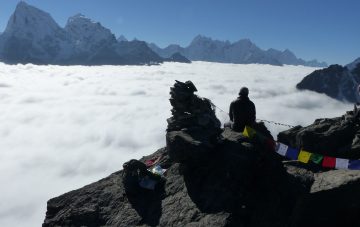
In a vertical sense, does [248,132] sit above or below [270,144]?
above

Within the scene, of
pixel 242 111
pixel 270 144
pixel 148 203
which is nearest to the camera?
pixel 148 203

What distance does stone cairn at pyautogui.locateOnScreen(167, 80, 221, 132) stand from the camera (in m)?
20.4

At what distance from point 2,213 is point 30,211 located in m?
10.1

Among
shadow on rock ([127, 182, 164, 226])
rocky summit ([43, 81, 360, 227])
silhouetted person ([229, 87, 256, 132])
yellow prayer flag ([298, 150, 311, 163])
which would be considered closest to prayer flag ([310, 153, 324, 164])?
yellow prayer flag ([298, 150, 311, 163])

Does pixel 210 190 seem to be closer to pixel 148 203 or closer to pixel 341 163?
pixel 148 203

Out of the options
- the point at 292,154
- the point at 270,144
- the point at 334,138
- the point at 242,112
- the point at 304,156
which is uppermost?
the point at 242,112

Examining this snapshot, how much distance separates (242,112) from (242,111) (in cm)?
6

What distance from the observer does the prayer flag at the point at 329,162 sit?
18442 mm

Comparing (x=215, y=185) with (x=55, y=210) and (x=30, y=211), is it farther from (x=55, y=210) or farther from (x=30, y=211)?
(x=30, y=211)

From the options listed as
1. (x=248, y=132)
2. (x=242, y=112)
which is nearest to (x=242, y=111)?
(x=242, y=112)

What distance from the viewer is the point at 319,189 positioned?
1612cm

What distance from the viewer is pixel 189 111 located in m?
21.1

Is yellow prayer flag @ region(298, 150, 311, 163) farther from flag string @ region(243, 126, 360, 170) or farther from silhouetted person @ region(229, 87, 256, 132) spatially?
silhouetted person @ region(229, 87, 256, 132)

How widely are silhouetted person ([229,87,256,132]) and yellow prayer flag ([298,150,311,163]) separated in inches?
125
